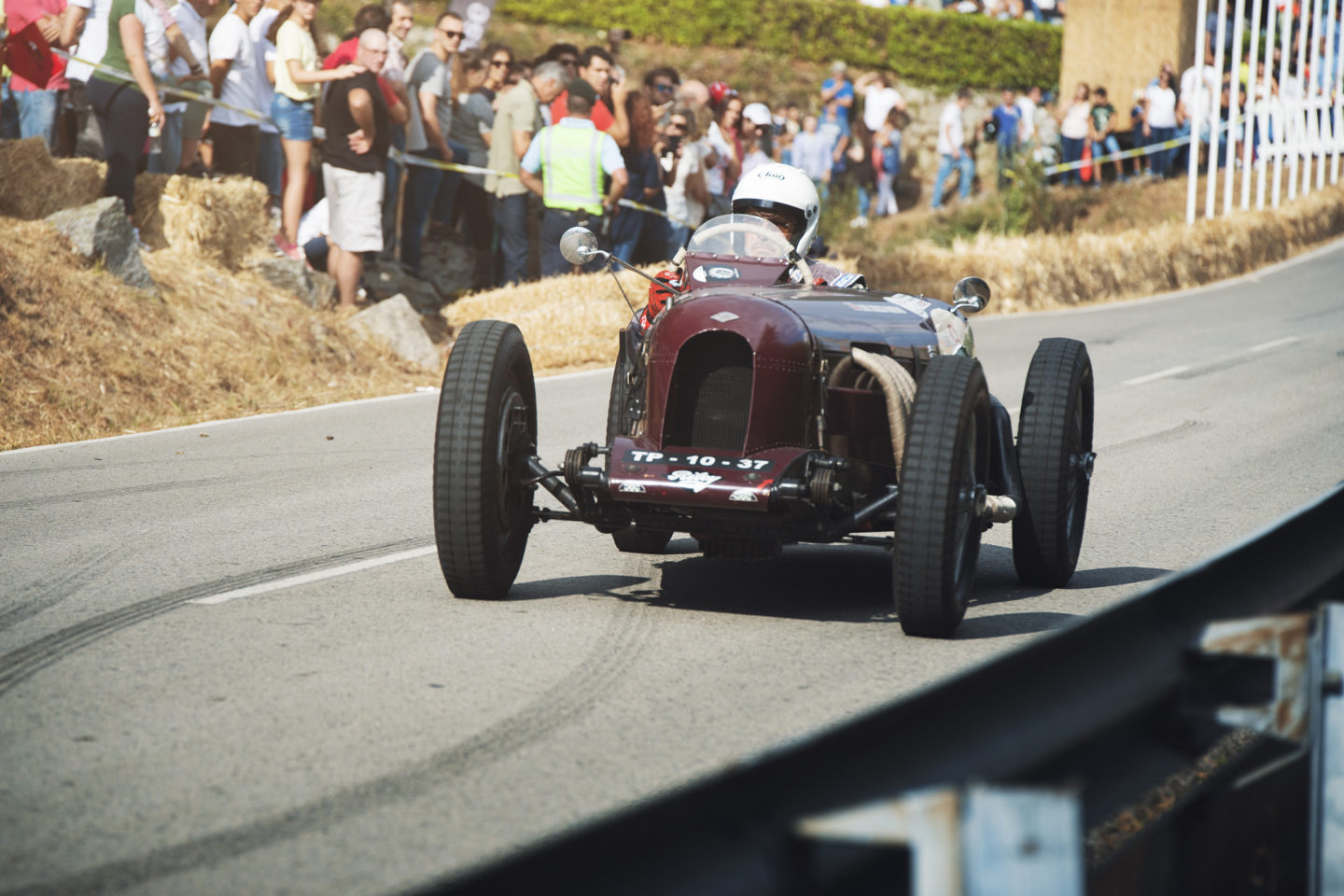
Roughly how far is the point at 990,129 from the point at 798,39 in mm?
5979

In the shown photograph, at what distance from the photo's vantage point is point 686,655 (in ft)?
17.3

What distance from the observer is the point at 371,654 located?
5176mm

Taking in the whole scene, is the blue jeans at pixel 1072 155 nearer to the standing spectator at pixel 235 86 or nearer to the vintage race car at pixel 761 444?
the standing spectator at pixel 235 86

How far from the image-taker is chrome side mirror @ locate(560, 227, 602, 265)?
20.3 ft

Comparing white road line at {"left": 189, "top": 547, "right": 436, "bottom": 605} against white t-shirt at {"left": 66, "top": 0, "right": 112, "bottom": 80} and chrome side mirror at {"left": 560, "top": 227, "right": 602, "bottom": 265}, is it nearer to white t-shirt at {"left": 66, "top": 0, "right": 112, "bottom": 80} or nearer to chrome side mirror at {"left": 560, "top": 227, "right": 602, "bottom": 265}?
chrome side mirror at {"left": 560, "top": 227, "right": 602, "bottom": 265}

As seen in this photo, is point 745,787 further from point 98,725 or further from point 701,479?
point 701,479

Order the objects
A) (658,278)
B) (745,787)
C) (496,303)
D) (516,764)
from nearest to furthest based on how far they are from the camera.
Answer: (745,787) → (516,764) → (658,278) → (496,303)

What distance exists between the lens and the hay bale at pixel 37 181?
42.4ft

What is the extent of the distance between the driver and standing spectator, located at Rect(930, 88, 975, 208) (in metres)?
22.9

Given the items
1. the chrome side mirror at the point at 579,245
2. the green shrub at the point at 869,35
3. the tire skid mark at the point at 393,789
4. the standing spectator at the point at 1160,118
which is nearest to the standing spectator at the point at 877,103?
the green shrub at the point at 869,35

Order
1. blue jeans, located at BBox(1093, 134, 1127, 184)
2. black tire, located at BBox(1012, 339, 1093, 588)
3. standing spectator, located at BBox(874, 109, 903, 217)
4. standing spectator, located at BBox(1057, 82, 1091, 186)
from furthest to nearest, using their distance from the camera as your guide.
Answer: blue jeans, located at BBox(1093, 134, 1127, 184), standing spectator, located at BBox(1057, 82, 1091, 186), standing spectator, located at BBox(874, 109, 903, 217), black tire, located at BBox(1012, 339, 1093, 588)

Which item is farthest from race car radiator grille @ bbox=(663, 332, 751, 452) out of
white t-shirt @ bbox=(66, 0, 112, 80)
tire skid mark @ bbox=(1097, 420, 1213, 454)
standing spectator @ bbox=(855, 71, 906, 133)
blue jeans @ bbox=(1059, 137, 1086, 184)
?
blue jeans @ bbox=(1059, 137, 1086, 184)

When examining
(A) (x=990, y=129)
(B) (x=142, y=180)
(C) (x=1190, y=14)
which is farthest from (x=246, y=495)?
(C) (x=1190, y=14)

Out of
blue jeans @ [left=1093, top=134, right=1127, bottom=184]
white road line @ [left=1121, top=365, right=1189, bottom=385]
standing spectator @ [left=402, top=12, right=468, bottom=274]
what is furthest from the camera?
blue jeans @ [left=1093, top=134, right=1127, bottom=184]
